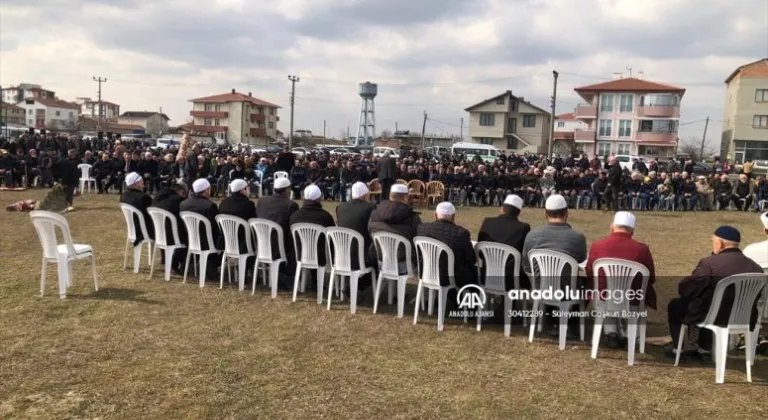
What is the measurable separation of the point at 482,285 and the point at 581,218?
970 cm

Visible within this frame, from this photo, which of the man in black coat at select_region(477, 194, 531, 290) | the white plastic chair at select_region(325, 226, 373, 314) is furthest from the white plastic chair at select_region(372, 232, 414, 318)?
the man in black coat at select_region(477, 194, 531, 290)

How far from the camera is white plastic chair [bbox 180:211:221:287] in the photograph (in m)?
6.47

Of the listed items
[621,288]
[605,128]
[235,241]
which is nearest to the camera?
[621,288]

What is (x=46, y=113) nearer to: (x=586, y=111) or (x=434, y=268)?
(x=586, y=111)

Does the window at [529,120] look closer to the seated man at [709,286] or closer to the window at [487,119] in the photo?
the window at [487,119]

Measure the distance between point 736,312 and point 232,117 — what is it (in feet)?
265

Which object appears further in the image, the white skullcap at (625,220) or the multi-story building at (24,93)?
the multi-story building at (24,93)

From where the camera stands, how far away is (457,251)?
5297 mm

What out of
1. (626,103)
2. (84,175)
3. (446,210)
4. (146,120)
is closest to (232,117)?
(146,120)

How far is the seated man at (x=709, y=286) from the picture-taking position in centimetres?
427

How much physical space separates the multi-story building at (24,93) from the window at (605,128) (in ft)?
299

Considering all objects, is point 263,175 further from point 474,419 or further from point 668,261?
point 474,419

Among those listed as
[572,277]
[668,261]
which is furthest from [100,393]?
[668,261]

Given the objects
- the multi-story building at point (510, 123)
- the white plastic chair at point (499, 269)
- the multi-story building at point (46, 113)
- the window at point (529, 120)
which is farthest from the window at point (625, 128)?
the multi-story building at point (46, 113)
